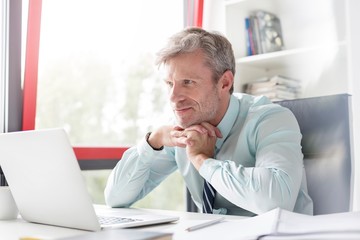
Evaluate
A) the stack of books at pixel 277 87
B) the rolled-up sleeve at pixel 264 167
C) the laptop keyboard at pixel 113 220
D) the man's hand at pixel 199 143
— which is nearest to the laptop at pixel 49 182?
the laptop keyboard at pixel 113 220

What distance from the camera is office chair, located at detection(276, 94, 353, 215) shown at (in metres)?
1.57

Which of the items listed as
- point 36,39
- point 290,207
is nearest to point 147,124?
point 36,39

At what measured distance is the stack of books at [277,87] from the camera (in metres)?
2.92

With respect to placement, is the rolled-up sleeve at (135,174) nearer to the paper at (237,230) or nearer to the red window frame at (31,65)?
the red window frame at (31,65)

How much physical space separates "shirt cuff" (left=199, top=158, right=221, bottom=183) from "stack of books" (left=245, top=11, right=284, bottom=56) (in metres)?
1.72

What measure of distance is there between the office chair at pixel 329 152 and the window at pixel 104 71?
2.44 ft

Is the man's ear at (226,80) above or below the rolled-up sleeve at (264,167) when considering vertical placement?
above

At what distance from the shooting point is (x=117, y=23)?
2996mm

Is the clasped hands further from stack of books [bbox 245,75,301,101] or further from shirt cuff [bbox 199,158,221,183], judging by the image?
stack of books [bbox 245,75,301,101]

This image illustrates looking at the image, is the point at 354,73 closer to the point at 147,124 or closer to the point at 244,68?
the point at 244,68

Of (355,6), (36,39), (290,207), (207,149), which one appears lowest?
(290,207)

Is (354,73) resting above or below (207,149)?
above

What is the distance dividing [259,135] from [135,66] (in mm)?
3455

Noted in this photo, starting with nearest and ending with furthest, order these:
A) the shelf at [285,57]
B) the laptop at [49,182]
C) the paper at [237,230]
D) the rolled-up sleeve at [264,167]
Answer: the paper at [237,230]
the laptop at [49,182]
the rolled-up sleeve at [264,167]
the shelf at [285,57]
